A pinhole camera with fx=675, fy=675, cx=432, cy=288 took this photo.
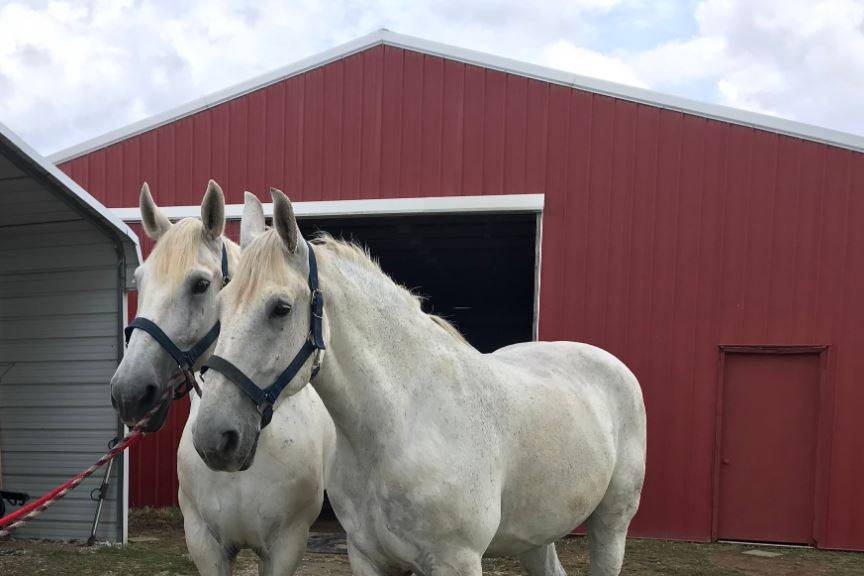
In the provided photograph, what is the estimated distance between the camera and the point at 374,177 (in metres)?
7.30

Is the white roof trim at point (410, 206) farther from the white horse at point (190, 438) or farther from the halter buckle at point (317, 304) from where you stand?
the halter buckle at point (317, 304)

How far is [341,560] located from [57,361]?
10.9 feet

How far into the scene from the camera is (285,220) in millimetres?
1896

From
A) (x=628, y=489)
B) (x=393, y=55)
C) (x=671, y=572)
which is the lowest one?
(x=671, y=572)

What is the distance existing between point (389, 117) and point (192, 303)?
202 inches

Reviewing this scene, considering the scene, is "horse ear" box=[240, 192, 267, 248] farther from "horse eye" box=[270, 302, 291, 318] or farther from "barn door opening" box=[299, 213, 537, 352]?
"barn door opening" box=[299, 213, 537, 352]

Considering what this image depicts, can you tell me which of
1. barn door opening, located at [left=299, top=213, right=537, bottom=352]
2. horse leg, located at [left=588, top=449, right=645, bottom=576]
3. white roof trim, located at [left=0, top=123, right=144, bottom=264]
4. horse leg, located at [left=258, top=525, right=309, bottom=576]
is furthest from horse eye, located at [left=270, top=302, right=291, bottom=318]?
barn door opening, located at [left=299, top=213, right=537, bottom=352]

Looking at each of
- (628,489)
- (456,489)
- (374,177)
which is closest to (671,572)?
(628,489)

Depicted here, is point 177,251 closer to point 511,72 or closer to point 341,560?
point 341,560

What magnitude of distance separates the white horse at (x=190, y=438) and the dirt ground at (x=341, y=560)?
9.66 feet

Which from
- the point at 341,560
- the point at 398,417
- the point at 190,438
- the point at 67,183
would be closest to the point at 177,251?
the point at 190,438

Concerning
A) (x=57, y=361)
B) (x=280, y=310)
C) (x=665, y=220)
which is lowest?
(x=57, y=361)

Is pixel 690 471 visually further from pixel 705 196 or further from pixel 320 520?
pixel 320 520

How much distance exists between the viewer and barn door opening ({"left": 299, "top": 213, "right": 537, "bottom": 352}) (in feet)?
27.7
